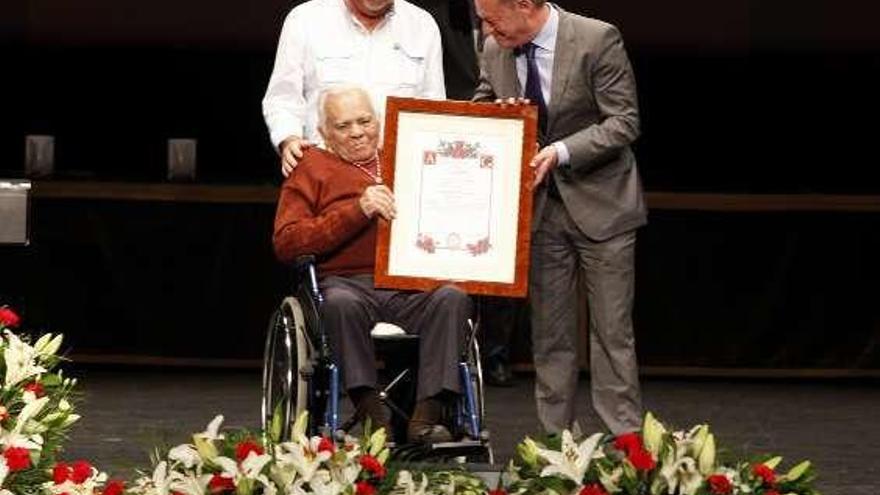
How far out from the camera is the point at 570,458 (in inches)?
216

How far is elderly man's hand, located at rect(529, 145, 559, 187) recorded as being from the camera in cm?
782

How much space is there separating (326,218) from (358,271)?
0.22 metres

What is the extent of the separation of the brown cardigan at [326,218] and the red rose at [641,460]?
2327 mm

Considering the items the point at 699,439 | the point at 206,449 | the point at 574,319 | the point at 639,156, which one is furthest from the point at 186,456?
the point at 639,156

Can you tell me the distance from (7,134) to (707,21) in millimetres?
2967

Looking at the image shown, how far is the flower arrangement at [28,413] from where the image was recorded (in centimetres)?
631

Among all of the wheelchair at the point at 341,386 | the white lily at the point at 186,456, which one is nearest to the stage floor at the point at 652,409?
the wheelchair at the point at 341,386

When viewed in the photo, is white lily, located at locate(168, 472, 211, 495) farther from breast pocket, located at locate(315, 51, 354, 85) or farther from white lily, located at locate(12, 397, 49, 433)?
breast pocket, located at locate(315, 51, 354, 85)

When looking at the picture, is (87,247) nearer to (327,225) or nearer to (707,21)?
(707,21)

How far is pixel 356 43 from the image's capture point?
8.00 m

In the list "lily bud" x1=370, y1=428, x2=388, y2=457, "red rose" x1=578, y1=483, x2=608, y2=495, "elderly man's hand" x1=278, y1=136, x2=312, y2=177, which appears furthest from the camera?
"elderly man's hand" x1=278, y1=136, x2=312, y2=177

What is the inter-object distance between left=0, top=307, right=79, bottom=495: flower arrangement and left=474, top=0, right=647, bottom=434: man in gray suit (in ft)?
5.28

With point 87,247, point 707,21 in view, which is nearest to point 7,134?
point 87,247

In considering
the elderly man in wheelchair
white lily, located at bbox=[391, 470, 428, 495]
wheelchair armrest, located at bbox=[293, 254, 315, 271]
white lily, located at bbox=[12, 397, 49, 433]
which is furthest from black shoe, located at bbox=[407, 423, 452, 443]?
white lily, located at bbox=[391, 470, 428, 495]
